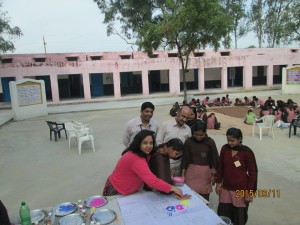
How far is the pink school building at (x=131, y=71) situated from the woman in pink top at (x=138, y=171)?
19.8 m

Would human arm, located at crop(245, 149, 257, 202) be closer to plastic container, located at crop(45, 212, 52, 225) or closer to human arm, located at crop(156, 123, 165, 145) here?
human arm, located at crop(156, 123, 165, 145)

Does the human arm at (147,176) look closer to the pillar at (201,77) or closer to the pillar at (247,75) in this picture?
the pillar at (201,77)

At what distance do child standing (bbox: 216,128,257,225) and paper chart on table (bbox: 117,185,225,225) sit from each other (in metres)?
0.68

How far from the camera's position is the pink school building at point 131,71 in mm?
21422

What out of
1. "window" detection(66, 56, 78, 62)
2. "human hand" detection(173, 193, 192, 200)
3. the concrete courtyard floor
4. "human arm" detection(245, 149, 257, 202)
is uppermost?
"window" detection(66, 56, 78, 62)

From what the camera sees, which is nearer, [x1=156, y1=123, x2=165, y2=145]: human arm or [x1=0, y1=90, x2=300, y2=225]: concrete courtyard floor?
Answer: [x1=156, y1=123, x2=165, y2=145]: human arm

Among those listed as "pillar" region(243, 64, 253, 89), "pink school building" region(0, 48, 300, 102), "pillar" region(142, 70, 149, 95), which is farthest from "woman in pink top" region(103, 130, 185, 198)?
"pillar" region(243, 64, 253, 89)

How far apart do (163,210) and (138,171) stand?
435mm

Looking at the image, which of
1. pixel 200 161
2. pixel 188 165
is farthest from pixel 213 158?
pixel 188 165

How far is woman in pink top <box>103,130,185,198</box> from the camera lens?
8.86 feet

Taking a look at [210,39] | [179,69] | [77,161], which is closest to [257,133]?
[77,161]

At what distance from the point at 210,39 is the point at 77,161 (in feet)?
33.9

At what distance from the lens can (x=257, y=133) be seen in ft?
30.3

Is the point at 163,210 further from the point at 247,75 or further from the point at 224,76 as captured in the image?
the point at 247,75
